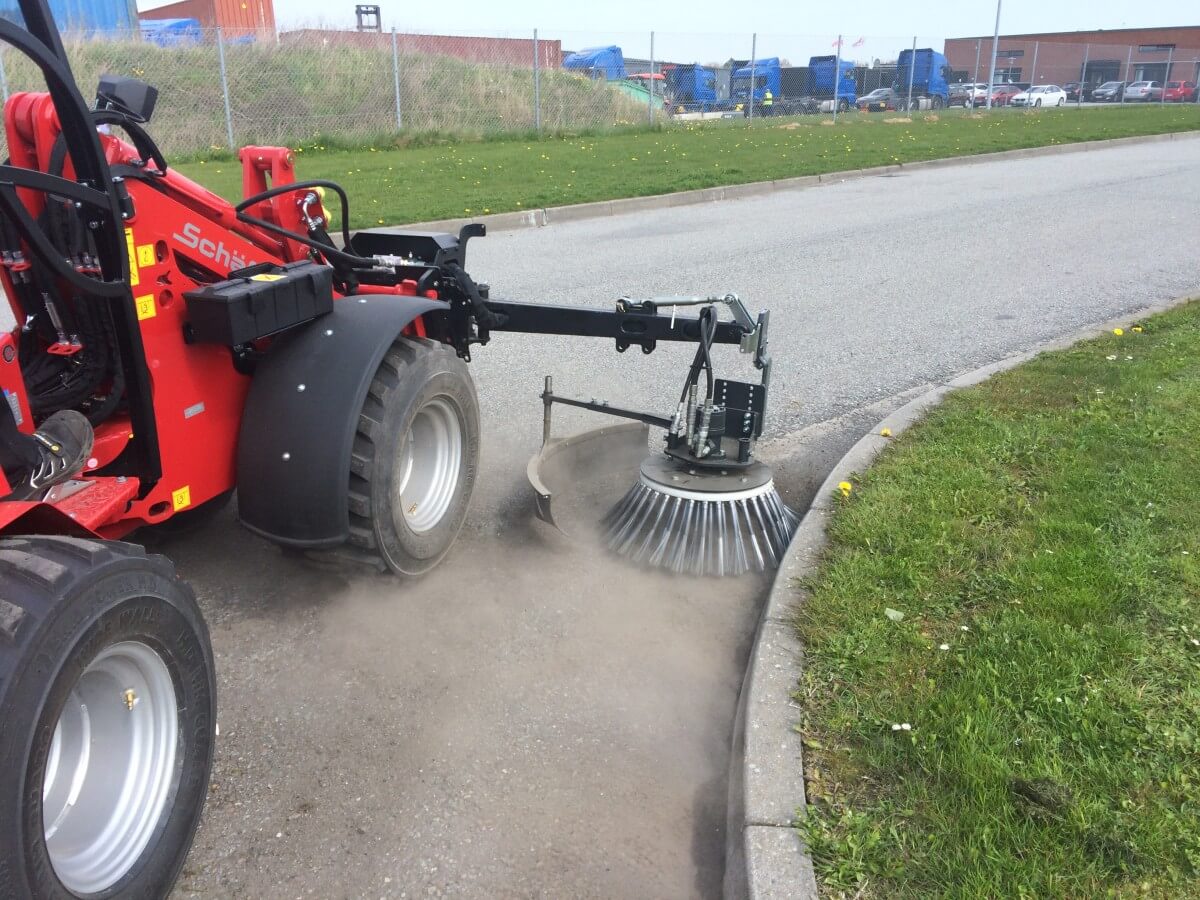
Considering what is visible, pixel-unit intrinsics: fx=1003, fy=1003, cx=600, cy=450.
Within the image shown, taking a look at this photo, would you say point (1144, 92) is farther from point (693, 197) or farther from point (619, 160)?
point (693, 197)

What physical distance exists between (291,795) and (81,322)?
4.46ft

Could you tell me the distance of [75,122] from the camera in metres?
2.32

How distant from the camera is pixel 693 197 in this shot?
13109 mm

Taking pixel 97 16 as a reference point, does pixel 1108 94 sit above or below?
below

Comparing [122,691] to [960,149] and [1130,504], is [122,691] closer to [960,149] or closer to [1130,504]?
[1130,504]

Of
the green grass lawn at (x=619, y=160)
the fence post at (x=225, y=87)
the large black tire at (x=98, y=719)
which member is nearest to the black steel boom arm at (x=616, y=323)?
the large black tire at (x=98, y=719)

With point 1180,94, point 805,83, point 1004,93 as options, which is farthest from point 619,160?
point 1180,94

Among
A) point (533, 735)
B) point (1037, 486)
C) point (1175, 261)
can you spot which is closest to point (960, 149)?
point (1175, 261)

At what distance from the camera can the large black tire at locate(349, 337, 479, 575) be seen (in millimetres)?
3246

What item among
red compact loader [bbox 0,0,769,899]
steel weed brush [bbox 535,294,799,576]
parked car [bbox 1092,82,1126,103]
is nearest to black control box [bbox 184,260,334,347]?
red compact loader [bbox 0,0,769,899]

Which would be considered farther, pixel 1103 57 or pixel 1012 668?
pixel 1103 57

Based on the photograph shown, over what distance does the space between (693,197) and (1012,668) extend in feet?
35.9

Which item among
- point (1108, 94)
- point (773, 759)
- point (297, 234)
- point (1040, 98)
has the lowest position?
point (773, 759)

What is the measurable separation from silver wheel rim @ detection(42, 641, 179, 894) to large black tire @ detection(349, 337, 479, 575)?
3.54 feet
